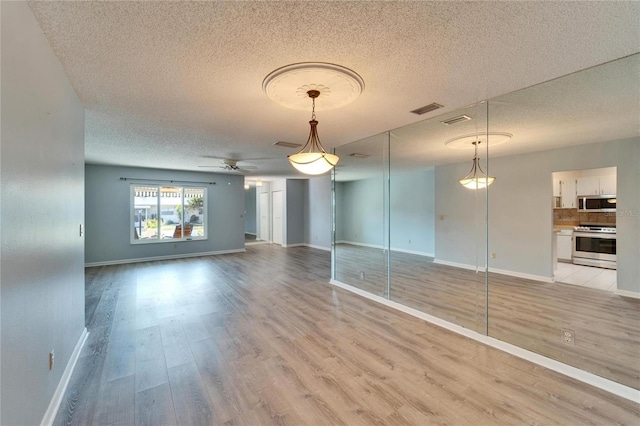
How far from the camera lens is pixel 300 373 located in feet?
7.48

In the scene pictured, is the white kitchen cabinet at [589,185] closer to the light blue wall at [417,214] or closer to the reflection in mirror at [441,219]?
the reflection in mirror at [441,219]

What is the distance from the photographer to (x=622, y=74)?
2242 millimetres

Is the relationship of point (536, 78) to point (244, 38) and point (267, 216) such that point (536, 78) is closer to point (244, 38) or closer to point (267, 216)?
point (244, 38)

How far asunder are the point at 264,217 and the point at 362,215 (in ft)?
18.4

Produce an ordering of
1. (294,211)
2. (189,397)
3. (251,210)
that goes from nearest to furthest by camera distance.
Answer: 1. (189,397)
2. (294,211)
3. (251,210)

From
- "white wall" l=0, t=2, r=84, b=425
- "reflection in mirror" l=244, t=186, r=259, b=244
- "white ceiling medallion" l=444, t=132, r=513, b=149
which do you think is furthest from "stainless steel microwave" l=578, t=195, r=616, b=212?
"reflection in mirror" l=244, t=186, r=259, b=244

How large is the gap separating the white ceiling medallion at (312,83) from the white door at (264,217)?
910cm

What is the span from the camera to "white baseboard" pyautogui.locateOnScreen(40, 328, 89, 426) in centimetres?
170

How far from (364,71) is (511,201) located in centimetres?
307

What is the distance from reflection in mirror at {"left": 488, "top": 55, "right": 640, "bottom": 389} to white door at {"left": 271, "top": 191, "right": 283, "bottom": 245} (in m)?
7.83

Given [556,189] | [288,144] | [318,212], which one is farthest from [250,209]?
[556,189]

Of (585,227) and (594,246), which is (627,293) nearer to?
(594,246)

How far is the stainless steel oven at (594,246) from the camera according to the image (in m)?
2.92

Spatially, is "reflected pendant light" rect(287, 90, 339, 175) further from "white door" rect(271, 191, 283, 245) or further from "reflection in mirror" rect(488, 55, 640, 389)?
"white door" rect(271, 191, 283, 245)
